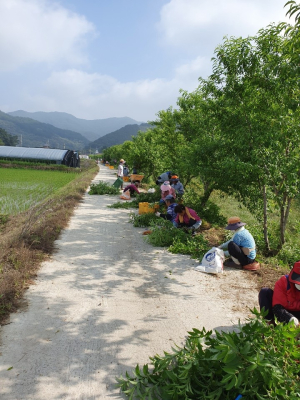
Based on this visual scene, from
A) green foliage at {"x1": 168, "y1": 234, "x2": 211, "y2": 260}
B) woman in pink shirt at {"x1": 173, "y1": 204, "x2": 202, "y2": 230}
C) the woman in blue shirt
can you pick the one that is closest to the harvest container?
woman in pink shirt at {"x1": 173, "y1": 204, "x2": 202, "y2": 230}

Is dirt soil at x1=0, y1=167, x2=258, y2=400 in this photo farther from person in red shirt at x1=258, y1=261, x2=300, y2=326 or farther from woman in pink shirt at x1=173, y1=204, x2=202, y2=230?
woman in pink shirt at x1=173, y1=204, x2=202, y2=230

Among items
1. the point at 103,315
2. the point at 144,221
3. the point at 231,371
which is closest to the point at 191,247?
the point at 144,221

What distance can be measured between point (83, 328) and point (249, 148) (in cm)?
492

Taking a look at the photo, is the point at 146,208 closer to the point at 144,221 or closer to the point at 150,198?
the point at 144,221

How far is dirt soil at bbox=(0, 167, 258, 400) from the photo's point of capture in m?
2.80

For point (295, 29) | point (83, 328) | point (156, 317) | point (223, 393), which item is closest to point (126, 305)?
point (156, 317)

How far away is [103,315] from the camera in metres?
3.89

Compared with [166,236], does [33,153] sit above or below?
above

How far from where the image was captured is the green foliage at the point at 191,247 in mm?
6338

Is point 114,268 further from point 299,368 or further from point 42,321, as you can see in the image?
point 299,368

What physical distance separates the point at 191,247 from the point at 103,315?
3055mm

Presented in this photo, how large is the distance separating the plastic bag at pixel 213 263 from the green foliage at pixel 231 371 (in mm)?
2688

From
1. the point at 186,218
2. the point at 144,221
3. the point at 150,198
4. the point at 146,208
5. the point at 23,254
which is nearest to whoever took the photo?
the point at 23,254

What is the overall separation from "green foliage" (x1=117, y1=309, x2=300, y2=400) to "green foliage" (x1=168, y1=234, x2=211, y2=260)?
140 inches
